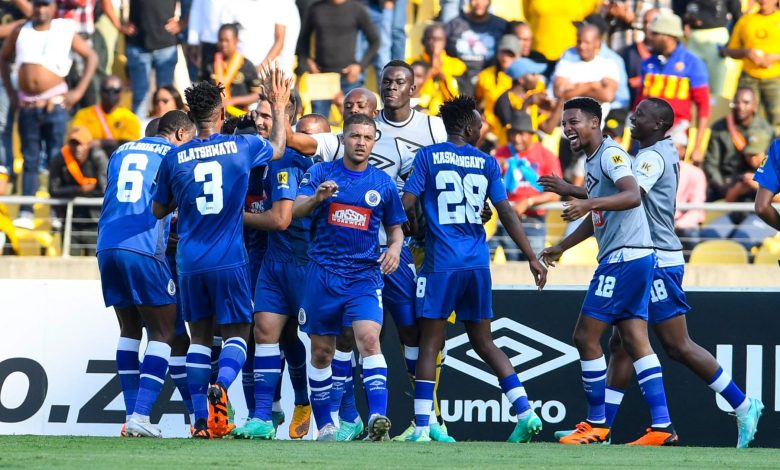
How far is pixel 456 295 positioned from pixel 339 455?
7.35 feet

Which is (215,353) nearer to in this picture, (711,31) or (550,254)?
(550,254)

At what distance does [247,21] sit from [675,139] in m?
4.84

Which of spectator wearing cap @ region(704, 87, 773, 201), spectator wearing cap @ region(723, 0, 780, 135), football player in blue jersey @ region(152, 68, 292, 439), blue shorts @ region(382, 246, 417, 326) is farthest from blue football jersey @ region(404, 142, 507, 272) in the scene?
spectator wearing cap @ region(723, 0, 780, 135)

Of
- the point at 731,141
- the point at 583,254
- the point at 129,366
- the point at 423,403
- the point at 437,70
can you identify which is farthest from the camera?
the point at 437,70

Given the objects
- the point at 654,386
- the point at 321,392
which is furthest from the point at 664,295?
the point at 321,392

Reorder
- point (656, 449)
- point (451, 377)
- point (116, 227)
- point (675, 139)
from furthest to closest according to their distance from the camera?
point (675, 139), point (451, 377), point (116, 227), point (656, 449)

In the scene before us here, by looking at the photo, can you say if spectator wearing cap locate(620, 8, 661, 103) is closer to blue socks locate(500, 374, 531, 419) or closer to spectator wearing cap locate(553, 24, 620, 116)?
spectator wearing cap locate(553, 24, 620, 116)

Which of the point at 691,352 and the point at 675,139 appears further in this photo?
the point at 675,139

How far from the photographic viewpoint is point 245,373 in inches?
374

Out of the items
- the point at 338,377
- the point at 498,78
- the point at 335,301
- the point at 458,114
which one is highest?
the point at 498,78

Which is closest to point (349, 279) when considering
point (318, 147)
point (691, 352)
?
point (318, 147)

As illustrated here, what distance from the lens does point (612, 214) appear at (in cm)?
883

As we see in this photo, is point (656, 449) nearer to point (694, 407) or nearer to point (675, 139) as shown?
point (694, 407)

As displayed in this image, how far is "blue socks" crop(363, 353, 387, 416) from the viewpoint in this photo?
8.06 meters
